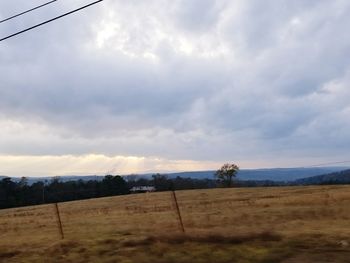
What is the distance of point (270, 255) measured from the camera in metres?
12.3

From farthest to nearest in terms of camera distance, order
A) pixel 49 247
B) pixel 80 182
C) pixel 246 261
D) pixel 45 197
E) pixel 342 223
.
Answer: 1. pixel 80 182
2. pixel 45 197
3. pixel 342 223
4. pixel 49 247
5. pixel 246 261

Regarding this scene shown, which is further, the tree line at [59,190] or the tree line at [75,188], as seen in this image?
the tree line at [75,188]

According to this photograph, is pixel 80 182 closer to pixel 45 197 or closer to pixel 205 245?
pixel 45 197

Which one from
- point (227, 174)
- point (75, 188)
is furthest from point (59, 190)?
point (227, 174)

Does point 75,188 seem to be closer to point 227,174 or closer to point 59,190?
point 59,190

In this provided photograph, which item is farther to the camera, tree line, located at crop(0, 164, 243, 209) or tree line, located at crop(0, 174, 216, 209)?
tree line, located at crop(0, 164, 243, 209)

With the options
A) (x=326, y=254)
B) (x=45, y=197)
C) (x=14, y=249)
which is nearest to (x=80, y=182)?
(x=45, y=197)

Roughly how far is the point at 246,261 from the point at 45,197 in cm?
8300

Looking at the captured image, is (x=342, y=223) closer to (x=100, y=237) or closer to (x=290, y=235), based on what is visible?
(x=290, y=235)

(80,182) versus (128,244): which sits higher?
(80,182)

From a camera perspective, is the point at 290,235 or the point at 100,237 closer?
the point at 290,235

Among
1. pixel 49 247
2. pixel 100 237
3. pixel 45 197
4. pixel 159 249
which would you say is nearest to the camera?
pixel 159 249

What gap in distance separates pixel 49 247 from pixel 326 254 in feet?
27.3

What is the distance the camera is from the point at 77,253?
14836 millimetres
